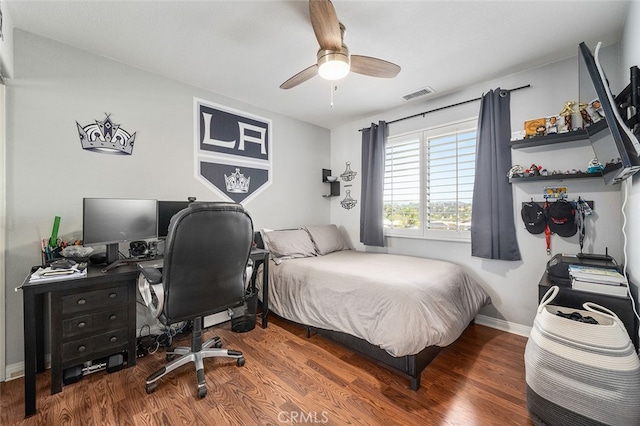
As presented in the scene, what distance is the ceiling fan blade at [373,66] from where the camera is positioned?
6.17 feet

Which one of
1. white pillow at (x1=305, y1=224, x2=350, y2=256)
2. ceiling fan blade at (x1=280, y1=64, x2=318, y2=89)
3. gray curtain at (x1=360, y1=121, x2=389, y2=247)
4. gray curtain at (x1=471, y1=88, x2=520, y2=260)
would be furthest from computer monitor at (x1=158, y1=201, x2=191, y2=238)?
gray curtain at (x1=471, y1=88, x2=520, y2=260)

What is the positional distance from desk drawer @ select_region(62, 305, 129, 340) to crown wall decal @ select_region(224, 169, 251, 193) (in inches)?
64.2

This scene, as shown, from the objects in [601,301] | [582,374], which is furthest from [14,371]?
[601,301]

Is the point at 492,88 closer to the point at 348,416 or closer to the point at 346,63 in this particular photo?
the point at 346,63

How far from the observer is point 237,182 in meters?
3.24

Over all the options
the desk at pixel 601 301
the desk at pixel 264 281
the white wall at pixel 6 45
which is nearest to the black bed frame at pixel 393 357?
the desk at pixel 264 281

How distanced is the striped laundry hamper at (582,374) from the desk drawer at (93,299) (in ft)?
8.94

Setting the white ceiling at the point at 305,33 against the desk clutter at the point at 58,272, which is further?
the white ceiling at the point at 305,33

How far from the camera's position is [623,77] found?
1939 mm

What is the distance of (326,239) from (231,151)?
1647 millimetres

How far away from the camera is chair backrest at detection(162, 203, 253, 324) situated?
1.61m

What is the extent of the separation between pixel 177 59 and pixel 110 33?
0.48 m

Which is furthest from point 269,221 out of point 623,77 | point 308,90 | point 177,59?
point 623,77

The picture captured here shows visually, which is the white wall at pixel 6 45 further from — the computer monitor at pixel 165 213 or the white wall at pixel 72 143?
the computer monitor at pixel 165 213
